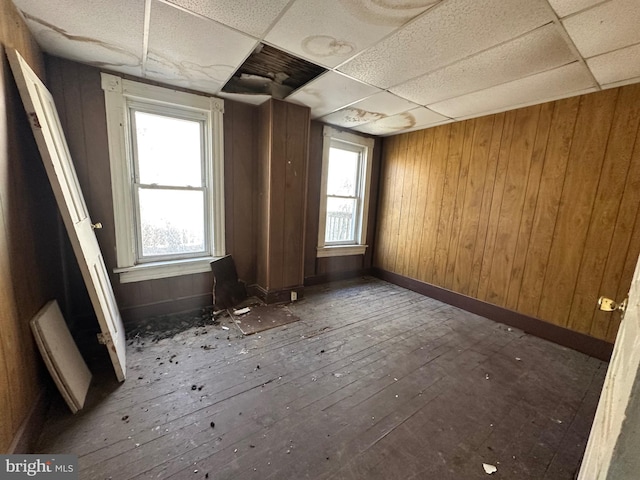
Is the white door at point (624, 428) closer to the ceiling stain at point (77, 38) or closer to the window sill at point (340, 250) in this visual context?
the ceiling stain at point (77, 38)

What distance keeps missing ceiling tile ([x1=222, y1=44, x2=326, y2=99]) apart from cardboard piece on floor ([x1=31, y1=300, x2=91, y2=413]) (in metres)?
2.32

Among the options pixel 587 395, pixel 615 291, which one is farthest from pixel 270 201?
→ pixel 615 291

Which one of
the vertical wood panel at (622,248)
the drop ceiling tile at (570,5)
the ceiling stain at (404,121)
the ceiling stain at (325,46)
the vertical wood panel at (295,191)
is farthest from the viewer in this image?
the ceiling stain at (404,121)

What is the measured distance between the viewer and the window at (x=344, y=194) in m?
3.74

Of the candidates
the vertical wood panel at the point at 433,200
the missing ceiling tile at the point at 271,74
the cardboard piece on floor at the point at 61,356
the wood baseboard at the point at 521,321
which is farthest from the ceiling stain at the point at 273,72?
the wood baseboard at the point at 521,321

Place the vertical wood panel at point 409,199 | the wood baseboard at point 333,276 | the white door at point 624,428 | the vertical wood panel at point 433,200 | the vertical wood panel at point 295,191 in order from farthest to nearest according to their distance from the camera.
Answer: the wood baseboard at point 333,276 → the vertical wood panel at point 409,199 → the vertical wood panel at point 433,200 → the vertical wood panel at point 295,191 → the white door at point 624,428

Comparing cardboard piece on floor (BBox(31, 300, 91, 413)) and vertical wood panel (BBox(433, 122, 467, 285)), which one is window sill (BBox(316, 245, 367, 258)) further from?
cardboard piece on floor (BBox(31, 300, 91, 413))

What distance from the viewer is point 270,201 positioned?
114 inches

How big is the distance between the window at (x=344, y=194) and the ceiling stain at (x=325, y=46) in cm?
175

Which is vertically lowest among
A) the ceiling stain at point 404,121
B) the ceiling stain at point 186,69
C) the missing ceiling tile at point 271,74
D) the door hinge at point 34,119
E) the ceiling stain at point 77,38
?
the door hinge at point 34,119

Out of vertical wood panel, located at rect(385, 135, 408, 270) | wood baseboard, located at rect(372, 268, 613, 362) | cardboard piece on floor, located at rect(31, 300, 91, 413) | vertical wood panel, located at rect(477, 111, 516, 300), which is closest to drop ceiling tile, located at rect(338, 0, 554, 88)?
vertical wood panel, located at rect(477, 111, 516, 300)

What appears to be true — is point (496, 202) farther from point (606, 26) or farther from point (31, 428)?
point (31, 428)

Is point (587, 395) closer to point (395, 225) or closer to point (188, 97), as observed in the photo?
point (395, 225)

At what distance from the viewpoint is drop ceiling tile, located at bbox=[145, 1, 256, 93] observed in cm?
156
